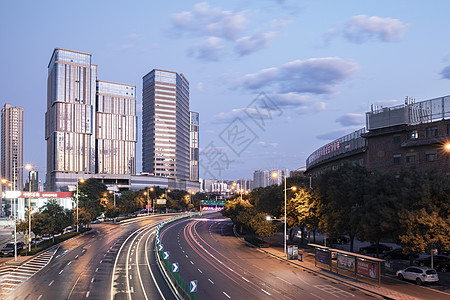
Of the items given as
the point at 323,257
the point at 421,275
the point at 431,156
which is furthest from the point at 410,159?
the point at 421,275

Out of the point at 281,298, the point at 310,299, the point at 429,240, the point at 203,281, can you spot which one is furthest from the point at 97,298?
the point at 429,240

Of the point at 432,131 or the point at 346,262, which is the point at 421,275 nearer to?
the point at 346,262

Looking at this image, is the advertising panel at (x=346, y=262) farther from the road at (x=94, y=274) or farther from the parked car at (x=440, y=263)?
the road at (x=94, y=274)

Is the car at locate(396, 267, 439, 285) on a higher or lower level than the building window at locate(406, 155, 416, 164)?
lower

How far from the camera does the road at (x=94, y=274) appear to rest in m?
32.5

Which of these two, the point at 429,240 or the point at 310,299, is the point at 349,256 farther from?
the point at 310,299

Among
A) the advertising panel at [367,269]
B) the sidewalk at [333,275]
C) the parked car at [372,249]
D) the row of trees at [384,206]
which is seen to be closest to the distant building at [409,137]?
the row of trees at [384,206]

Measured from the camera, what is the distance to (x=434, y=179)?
39.9 metres

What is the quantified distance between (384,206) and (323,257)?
915 centimetres

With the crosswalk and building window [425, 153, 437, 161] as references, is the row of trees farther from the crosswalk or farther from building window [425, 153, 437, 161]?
the crosswalk

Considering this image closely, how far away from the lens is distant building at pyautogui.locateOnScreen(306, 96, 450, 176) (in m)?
59.3

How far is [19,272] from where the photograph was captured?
142 ft

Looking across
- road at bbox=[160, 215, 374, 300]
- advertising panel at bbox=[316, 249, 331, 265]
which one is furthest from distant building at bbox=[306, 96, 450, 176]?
road at bbox=[160, 215, 374, 300]

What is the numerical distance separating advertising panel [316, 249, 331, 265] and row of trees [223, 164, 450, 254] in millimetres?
4782
